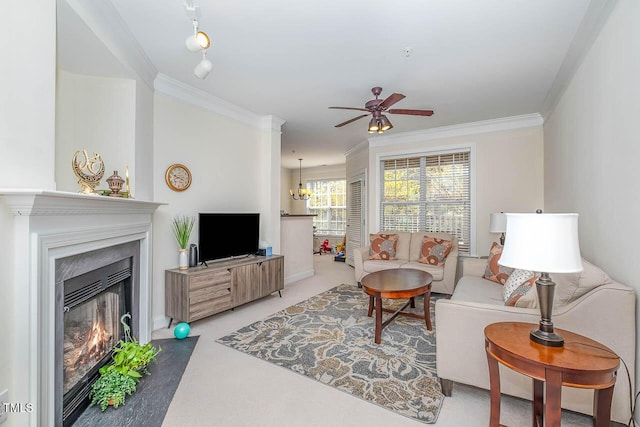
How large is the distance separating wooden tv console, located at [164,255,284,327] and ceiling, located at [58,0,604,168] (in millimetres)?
2066

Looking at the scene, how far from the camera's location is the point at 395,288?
296 cm

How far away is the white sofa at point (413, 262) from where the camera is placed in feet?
14.2

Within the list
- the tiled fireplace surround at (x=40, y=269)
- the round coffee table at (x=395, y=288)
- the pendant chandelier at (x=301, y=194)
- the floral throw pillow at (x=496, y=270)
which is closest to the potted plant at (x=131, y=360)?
the tiled fireplace surround at (x=40, y=269)

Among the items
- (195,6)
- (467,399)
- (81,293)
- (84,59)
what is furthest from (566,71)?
(81,293)

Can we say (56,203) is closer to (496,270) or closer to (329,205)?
(496,270)

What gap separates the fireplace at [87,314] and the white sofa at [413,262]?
10.6 ft

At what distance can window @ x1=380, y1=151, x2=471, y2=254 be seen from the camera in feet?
16.7

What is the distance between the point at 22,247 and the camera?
1.35 metres

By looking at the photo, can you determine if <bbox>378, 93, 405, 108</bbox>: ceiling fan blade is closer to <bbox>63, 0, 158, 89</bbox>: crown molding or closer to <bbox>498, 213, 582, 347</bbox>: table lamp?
<bbox>498, 213, 582, 347</bbox>: table lamp

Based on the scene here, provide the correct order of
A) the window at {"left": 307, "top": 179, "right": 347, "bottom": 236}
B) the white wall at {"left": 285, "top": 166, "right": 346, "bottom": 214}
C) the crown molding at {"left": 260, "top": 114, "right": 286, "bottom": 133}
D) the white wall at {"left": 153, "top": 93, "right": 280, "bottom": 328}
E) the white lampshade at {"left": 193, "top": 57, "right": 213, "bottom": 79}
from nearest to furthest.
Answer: the white lampshade at {"left": 193, "top": 57, "right": 213, "bottom": 79}
the white wall at {"left": 153, "top": 93, "right": 280, "bottom": 328}
the crown molding at {"left": 260, "top": 114, "right": 286, "bottom": 133}
the white wall at {"left": 285, "top": 166, "right": 346, "bottom": 214}
the window at {"left": 307, "top": 179, "right": 347, "bottom": 236}

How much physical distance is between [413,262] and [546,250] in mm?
3413

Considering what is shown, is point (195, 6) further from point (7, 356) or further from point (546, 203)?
point (546, 203)

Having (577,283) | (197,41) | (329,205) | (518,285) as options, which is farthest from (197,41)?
(329,205)

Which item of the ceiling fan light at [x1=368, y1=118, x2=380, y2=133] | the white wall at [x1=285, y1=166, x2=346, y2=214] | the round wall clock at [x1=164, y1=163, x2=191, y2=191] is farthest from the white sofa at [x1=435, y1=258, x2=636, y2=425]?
the white wall at [x1=285, y1=166, x2=346, y2=214]
